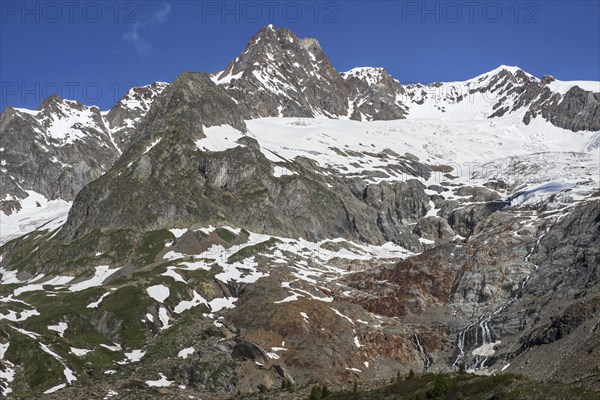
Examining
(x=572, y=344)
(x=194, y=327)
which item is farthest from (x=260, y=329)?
(x=572, y=344)

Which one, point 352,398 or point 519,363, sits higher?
point 352,398

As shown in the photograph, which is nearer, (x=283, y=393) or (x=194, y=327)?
(x=283, y=393)

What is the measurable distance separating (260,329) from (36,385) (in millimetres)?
61523

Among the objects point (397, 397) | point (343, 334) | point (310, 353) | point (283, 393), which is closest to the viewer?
point (397, 397)

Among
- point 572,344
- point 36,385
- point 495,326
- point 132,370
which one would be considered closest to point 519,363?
point 572,344

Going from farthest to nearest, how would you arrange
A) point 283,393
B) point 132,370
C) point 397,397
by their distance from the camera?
point 132,370
point 283,393
point 397,397

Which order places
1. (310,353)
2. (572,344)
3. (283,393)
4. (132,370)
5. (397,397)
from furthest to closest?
1. (310,353)
2. (132,370)
3. (572,344)
4. (283,393)
5. (397,397)

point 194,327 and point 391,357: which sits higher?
point 194,327

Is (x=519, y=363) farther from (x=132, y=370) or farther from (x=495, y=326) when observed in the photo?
Result: (x=132, y=370)

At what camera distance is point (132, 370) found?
163 metres

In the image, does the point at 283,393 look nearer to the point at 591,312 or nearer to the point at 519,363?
the point at 519,363

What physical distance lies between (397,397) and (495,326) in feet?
340

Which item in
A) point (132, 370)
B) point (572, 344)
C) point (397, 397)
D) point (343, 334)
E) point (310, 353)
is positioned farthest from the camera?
point (343, 334)

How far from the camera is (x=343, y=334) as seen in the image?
19488 cm
